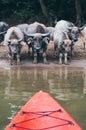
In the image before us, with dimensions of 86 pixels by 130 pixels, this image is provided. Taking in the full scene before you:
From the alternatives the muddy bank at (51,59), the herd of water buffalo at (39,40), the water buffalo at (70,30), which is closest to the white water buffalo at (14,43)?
the herd of water buffalo at (39,40)

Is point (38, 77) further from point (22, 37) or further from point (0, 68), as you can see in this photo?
point (22, 37)

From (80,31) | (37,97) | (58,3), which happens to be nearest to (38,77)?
(80,31)

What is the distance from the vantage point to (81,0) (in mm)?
29453

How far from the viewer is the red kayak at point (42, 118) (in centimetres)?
637

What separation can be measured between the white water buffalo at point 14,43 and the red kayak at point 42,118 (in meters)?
14.6

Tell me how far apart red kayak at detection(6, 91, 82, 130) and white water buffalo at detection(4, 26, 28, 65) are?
47.8ft

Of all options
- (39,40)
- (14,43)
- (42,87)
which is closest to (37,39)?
(39,40)

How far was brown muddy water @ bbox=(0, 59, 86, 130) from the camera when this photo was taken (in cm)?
1181

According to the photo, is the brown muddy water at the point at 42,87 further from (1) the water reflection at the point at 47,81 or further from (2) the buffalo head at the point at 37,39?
(2) the buffalo head at the point at 37,39

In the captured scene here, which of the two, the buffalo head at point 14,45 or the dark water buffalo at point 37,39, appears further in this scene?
the dark water buffalo at point 37,39

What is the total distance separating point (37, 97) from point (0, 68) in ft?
44.9

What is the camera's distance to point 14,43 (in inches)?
846

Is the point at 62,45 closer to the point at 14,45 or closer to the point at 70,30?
the point at 70,30

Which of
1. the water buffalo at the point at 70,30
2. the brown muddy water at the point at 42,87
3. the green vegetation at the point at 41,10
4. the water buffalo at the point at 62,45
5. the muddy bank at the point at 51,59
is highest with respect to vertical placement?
the green vegetation at the point at 41,10
